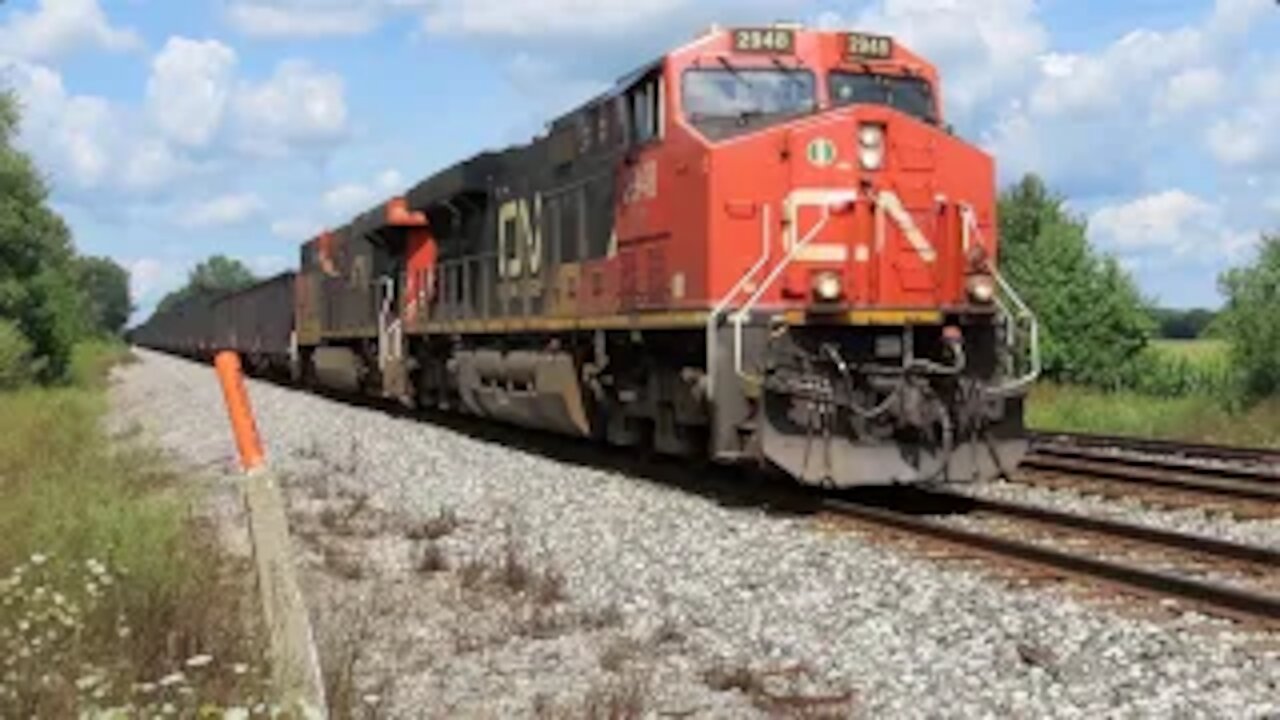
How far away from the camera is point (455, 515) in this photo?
11.4m

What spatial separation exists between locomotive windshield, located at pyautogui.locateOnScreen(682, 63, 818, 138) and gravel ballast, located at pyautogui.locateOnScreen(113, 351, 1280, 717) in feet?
9.88

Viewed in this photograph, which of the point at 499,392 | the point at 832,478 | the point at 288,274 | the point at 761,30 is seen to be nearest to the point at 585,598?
the point at 832,478

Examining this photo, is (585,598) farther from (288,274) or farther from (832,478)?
(288,274)

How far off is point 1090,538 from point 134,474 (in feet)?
27.6

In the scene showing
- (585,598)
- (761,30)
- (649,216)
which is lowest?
(585,598)

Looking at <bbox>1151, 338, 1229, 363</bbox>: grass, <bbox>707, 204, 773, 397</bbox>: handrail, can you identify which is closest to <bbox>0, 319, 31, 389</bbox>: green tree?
<bbox>1151, 338, 1229, 363</bbox>: grass

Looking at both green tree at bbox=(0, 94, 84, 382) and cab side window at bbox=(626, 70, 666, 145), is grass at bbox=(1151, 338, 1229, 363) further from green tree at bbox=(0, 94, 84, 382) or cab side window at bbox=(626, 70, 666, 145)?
green tree at bbox=(0, 94, 84, 382)

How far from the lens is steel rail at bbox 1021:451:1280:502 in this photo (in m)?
11.3

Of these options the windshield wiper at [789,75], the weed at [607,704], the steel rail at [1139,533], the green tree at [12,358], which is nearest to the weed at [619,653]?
the weed at [607,704]

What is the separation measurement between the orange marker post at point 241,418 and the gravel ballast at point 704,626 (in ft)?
3.69

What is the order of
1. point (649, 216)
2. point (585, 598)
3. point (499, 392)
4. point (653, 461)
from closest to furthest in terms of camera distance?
1. point (585, 598)
2. point (649, 216)
3. point (653, 461)
4. point (499, 392)

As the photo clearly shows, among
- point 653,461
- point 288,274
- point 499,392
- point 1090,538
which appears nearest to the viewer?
point 1090,538

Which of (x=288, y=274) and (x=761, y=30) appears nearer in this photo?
(x=761, y=30)

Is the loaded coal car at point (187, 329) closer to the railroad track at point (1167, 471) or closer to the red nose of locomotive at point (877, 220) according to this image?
the railroad track at point (1167, 471)
